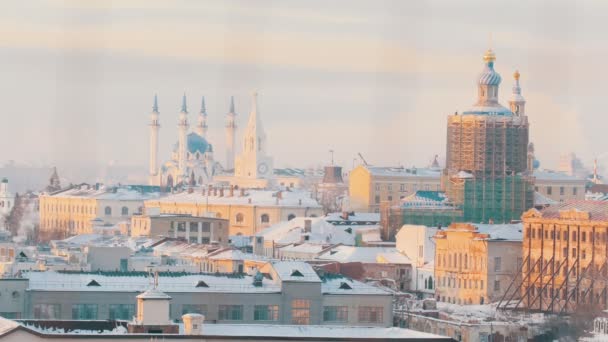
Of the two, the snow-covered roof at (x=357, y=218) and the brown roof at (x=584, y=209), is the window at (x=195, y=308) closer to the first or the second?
the brown roof at (x=584, y=209)

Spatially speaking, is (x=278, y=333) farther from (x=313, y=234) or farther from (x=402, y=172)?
(x=402, y=172)

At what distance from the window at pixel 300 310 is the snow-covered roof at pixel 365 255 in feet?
97.6

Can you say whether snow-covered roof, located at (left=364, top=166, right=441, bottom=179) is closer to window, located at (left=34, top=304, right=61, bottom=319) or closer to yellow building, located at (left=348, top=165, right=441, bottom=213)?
yellow building, located at (left=348, top=165, right=441, bottom=213)

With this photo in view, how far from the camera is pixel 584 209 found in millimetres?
83438

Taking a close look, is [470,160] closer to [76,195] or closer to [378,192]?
[378,192]

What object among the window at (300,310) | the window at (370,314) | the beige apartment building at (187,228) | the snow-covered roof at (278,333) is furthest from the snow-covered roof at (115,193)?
the snow-covered roof at (278,333)

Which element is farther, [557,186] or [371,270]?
[557,186]

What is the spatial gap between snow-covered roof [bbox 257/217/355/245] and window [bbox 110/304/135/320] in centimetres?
4480

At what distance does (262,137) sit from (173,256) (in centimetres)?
11314

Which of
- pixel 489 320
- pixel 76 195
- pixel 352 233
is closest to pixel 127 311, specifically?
pixel 489 320

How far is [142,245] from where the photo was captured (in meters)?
91.9

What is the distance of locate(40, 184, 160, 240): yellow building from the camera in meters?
143

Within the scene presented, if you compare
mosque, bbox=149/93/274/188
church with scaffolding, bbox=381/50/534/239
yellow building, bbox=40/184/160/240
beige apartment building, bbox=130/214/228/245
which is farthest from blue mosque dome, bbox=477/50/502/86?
mosque, bbox=149/93/274/188

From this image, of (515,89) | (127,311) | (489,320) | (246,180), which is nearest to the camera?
(127,311)
